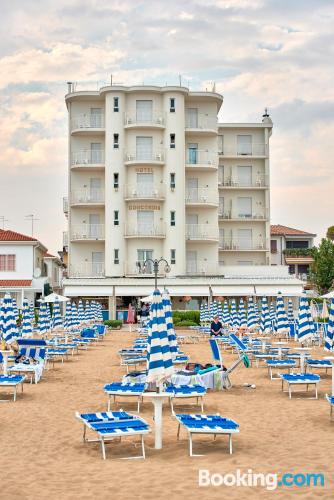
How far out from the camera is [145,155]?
59000 millimetres

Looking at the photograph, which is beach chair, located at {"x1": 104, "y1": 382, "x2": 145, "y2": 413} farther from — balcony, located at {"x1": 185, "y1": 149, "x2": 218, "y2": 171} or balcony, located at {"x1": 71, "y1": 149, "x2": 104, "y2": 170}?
balcony, located at {"x1": 185, "y1": 149, "x2": 218, "y2": 171}

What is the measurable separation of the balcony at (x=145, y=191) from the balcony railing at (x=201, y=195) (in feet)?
9.21

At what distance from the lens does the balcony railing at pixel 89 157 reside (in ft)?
196

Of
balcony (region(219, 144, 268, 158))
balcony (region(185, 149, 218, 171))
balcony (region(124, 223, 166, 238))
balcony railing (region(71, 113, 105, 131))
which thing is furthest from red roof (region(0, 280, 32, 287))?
balcony (region(219, 144, 268, 158))

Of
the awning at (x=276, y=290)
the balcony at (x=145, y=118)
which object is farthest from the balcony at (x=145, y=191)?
the awning at (x=276, y=290)

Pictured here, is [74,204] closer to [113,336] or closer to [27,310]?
[113,336]

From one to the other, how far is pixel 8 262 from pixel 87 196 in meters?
8.26

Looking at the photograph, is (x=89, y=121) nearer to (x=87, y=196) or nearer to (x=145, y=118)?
(x=145, y=118)

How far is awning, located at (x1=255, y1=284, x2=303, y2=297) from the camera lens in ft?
176

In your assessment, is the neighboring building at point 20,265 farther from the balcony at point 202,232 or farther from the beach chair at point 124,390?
the beach chair at point 124,390

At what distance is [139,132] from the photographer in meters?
59.0

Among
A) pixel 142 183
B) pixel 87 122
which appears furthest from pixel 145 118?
pixel 142 183

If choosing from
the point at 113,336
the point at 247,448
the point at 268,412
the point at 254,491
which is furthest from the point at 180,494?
the point at 113,336

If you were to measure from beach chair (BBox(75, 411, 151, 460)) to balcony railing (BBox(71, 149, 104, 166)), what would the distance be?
48.7 metres
